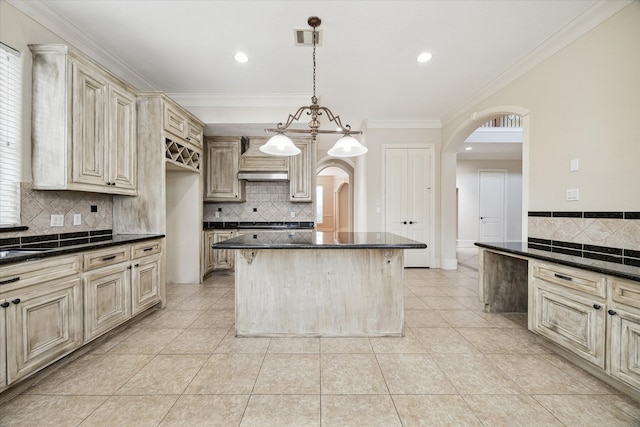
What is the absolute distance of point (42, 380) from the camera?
6.06 feet

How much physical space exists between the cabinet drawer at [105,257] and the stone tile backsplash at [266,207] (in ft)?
8.76

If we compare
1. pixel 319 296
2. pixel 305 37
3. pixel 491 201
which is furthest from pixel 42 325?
pixel 491 201

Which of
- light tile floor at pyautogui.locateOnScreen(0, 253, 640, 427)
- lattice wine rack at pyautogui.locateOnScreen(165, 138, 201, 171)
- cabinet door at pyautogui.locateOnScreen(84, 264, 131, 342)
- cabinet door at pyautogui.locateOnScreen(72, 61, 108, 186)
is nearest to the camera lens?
light tile floor at pyautogui.locateOnScreen(0, 253, 640, 427)

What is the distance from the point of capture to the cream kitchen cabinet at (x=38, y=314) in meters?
1.59

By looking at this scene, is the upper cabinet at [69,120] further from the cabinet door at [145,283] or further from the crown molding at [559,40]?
the crown molding at [559,40]

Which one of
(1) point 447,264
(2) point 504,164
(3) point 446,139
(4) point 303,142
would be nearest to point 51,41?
(4) point 303,142

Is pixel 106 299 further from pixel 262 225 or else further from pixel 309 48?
pixel 309 48

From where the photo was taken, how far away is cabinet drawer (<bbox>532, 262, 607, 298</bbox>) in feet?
5.91

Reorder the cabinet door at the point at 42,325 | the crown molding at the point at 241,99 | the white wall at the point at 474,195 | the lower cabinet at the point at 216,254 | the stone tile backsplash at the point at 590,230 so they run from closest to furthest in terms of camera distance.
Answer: the cabinet door at the point at 42,325, the stone tile backsplash at the point at 590,230, the crown molding at the point at 241,99, the lower cabinet at the point at 216,254, the white wall at the point at 474,195

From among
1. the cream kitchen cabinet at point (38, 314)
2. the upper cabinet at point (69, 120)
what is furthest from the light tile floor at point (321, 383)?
the upper cabinet at point (69, 120)

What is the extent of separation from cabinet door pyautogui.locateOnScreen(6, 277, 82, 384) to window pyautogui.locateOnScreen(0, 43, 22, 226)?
0.76 metres

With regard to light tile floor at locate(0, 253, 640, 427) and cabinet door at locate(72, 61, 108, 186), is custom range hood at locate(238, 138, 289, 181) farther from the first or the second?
light tile floor at locate(0, 253, 640, 427)

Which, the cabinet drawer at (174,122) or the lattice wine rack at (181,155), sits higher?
the cabinet drawer at (174,122)

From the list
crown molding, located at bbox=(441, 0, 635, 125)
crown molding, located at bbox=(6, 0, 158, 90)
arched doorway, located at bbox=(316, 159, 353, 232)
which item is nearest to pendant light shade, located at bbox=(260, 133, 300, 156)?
crown molding, located at bbox=(6, 0, 158, 90)
